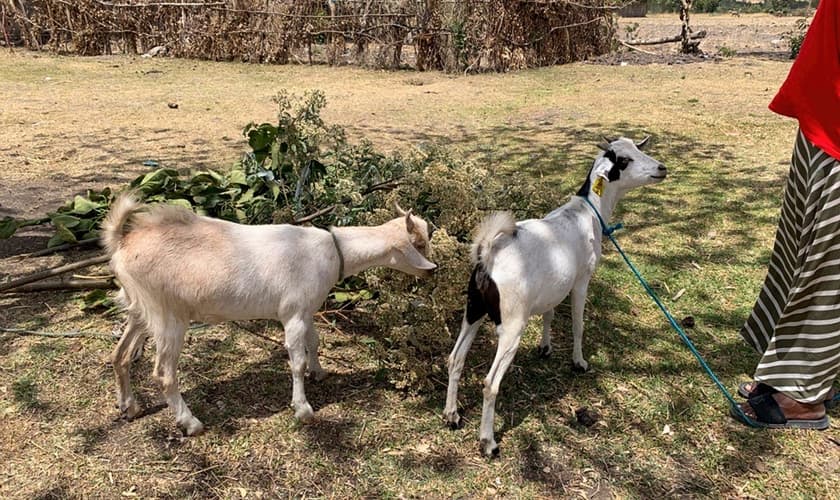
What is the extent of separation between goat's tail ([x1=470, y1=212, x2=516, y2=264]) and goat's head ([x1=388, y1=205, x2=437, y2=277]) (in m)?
0.33

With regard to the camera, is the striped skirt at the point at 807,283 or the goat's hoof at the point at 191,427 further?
the goat's hoof at the point at 191,427

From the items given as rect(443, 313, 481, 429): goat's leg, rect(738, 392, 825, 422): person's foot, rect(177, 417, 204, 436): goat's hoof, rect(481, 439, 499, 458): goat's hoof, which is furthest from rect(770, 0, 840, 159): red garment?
rect(177, 417, 204, 436): goat's hoof

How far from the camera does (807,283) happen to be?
2.89 m

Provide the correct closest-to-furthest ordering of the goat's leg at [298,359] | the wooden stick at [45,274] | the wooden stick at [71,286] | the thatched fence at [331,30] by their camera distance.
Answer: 1. the goat's leg at [298,359]
2. the wooden stick at [45,274]
3. the wooden stick at [71,286]
4. the thatched fence at [331,30]

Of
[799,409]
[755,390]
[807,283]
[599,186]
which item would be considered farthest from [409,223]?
[799,409]

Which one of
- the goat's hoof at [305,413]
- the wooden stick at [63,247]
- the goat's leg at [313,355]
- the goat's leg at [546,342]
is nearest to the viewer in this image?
the goat's hoof at [305,413]

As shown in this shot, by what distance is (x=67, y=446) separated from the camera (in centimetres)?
284

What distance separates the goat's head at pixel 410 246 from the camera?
9.98 feet

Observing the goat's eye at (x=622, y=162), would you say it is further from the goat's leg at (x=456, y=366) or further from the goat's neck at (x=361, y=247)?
the goat's neck at (x=361, y=247)

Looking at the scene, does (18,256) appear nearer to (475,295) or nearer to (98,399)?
(98,399)

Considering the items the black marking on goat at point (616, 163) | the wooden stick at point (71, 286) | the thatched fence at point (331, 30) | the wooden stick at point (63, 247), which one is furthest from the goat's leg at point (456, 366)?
the thatched fence at point (331, 30)

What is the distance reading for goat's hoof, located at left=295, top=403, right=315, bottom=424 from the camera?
300 cm

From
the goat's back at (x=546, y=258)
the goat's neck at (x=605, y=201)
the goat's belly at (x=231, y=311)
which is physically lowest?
the goat's belly at (x=231, y=311)

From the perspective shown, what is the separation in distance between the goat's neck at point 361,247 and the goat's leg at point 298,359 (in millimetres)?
364
